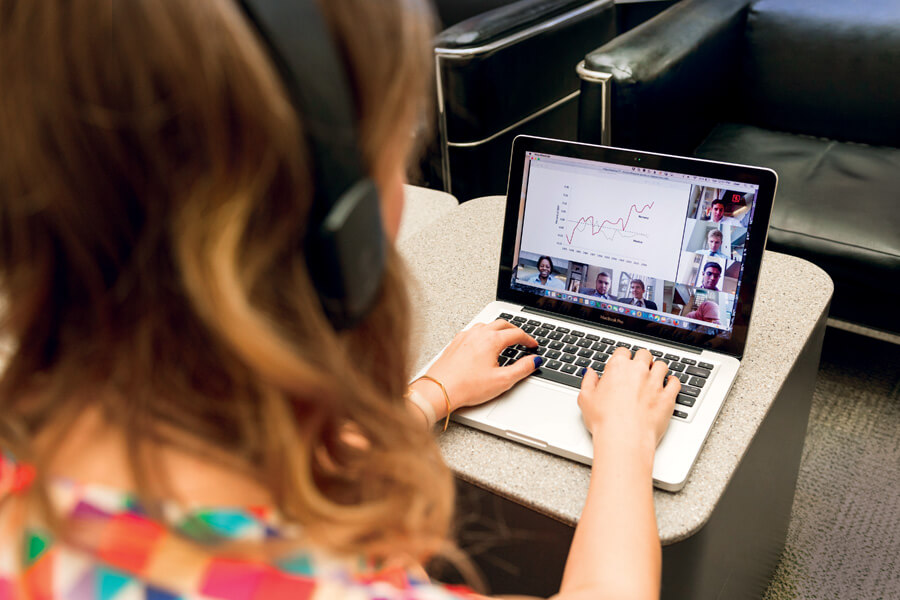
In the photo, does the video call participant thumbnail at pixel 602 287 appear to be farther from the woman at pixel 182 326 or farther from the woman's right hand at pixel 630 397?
the woman at pixel 182 326

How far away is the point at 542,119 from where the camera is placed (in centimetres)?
230

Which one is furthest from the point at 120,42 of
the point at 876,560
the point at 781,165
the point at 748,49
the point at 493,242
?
the point at 748,49

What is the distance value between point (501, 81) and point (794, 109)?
760 mm

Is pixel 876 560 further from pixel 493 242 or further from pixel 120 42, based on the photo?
pixel 120 42

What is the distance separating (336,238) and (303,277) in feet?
0.09

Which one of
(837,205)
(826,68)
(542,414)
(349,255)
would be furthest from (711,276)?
(826,68)

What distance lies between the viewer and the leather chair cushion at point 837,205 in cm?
146

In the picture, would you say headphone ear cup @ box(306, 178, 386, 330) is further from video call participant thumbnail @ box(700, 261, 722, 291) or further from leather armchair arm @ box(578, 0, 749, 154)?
leather armchair arm @ box(578, 0, 749, 154)

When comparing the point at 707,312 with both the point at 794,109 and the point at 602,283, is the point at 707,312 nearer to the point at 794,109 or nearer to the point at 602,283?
the point at 602,283

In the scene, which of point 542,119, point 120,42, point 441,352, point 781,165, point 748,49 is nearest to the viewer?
point 120,42

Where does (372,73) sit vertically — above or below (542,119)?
above

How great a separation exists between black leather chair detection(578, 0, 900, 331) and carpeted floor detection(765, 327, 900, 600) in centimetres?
22

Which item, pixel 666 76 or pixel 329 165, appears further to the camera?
pixel 666 76

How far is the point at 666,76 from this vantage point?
1.62 metres
